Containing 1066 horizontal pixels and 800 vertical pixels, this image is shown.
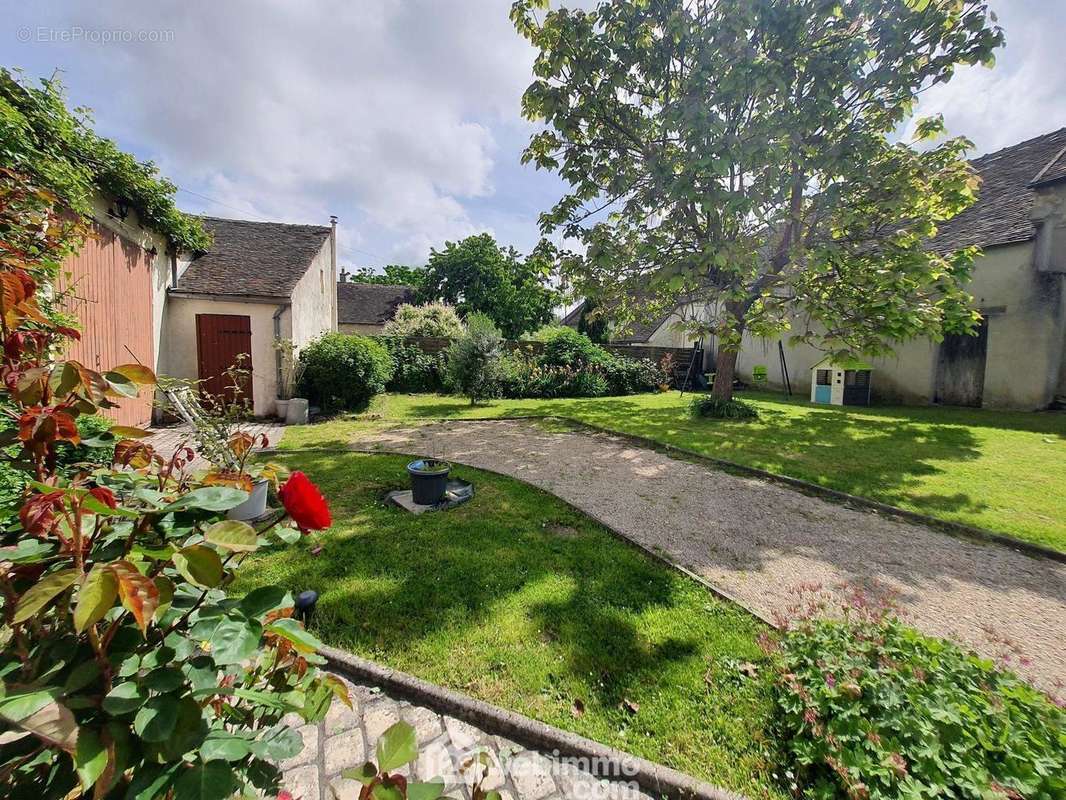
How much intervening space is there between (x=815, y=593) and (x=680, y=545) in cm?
116

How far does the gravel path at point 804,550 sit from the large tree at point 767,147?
3.62 meters

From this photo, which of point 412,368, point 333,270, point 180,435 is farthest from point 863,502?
point 333,270

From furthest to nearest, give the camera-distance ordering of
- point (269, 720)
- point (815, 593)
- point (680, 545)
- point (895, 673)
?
point (680, 545)
point (815, 593)
point (895, 673)
point (269, 720)

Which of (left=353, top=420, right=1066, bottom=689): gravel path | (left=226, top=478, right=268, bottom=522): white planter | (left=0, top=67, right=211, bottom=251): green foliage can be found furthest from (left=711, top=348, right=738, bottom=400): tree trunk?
(left=0, top=67, right=211, bottom=251): green foliage

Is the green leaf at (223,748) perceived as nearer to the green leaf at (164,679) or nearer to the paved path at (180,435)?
the green leaf at (164,679)

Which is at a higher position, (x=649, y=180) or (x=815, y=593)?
(x=649, y=180)

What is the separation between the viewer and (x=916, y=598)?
3418mm

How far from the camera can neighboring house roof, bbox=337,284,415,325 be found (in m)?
32.0

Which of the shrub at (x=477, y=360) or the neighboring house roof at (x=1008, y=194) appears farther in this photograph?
the shrub at (x=477, y=360)

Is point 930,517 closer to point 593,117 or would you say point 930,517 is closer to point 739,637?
point 739,637

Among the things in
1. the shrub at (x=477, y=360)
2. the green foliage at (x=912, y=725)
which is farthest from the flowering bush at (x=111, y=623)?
the shrub at (x=477, y=360)

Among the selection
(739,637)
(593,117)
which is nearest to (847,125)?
(593,117)

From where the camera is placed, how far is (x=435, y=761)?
79.8 inches

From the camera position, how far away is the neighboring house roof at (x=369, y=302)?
105ft
